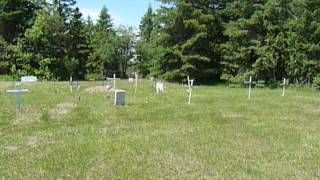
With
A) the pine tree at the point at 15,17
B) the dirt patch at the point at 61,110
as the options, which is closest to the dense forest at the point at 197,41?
the pine tree at the point at 15,17

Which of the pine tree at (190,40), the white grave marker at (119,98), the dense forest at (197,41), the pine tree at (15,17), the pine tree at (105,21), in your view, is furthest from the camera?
the pine tree at (105,21)

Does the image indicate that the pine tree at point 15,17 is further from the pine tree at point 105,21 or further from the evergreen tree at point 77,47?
the pine tree at point 105,21

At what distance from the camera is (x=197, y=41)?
5503 centimetres

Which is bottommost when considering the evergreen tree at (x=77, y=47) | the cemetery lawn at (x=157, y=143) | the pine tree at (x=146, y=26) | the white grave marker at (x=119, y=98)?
the cemetery lawn at (x=157, y=143)

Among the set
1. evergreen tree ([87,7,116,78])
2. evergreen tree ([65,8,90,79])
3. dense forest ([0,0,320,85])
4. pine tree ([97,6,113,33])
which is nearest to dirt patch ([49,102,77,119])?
dense forest ([0,0,320,85])

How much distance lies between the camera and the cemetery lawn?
9.79 m

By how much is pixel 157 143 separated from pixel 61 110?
9.23 metres

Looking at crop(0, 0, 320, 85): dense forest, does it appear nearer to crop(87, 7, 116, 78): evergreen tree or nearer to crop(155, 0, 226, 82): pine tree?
crop(155, 0, 226, 82): pine tree

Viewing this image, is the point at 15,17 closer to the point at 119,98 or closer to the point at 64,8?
the point at 64,8

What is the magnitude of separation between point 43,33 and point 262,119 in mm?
48205

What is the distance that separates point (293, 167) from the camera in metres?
10.3

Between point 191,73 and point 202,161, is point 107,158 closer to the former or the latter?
point 202,161

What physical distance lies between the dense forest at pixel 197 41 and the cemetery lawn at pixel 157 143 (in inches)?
1190

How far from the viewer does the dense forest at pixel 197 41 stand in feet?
168
